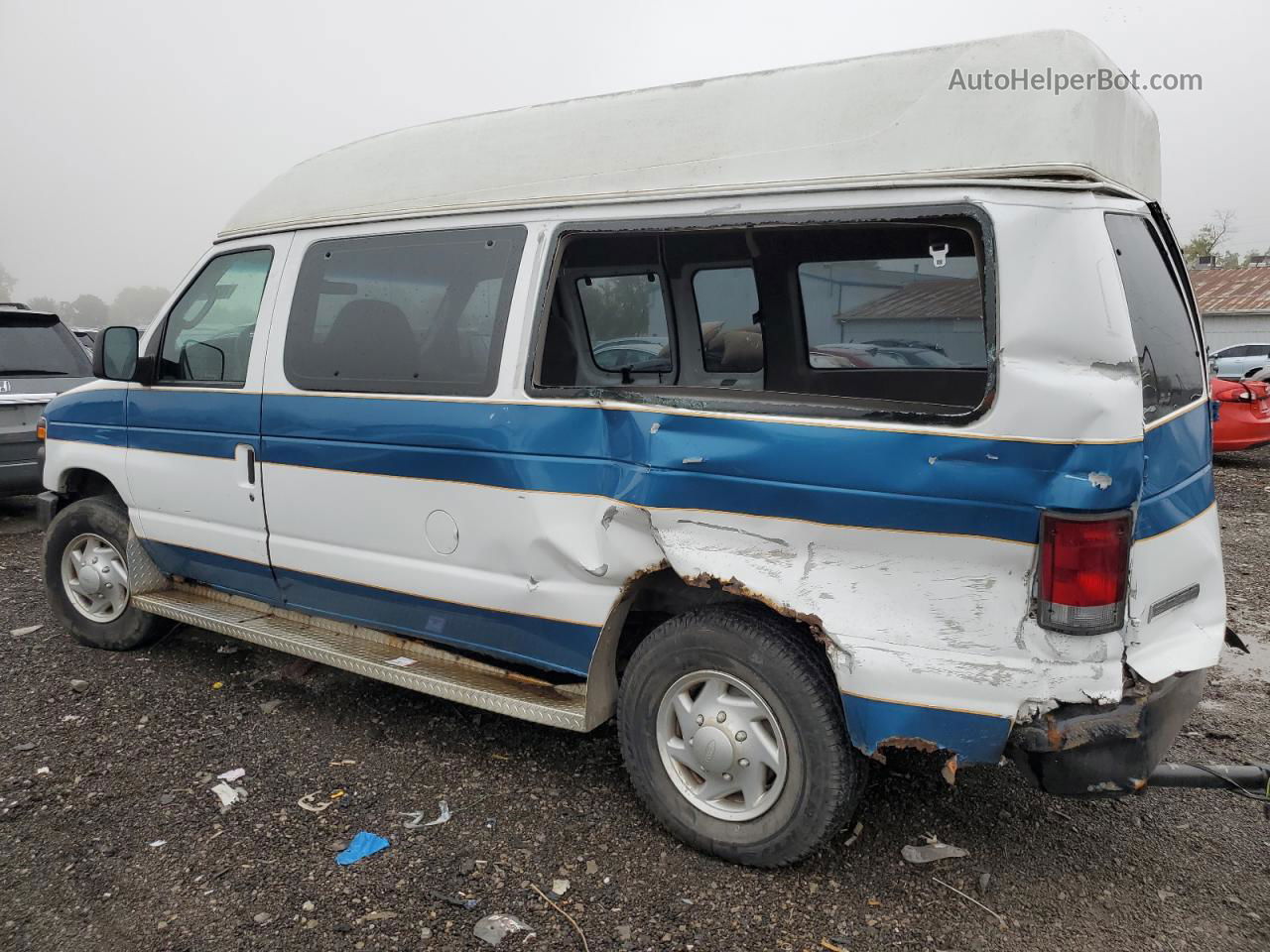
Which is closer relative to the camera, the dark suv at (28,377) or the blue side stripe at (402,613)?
the blue side stripe at (402,613)

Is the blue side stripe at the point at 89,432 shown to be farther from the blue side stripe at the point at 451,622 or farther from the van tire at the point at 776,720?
the van tire at the point at 776,720

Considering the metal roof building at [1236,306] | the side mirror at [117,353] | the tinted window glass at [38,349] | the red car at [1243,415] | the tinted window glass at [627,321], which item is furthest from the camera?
the metal roof building at [1236,306]

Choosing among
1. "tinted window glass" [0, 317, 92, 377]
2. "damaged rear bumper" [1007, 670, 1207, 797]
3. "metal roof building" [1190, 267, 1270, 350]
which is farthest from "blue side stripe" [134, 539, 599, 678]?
"metal roof building" [1190, 267, 1270, 350]

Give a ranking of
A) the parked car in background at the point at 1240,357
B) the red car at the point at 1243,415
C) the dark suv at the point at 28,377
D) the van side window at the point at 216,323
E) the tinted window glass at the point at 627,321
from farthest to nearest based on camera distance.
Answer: the parked car in background at the point at 1240,357 < the red car at the point at 1243,415 < the dark suv at the point at 28,377 < the van side window at the point at 216,323 < the tinted window glass at the point at 627,321

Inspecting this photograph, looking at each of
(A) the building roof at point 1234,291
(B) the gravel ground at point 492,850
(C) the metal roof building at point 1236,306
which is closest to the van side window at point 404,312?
(B) the gravel ground at point 492,850

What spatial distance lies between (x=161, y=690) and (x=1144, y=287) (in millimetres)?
4429

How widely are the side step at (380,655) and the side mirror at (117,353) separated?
112cm

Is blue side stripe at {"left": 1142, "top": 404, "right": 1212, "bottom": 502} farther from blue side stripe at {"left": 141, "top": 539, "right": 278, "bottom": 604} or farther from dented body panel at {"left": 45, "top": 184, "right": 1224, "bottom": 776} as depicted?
blue side stripe at {"left": 141, "top": 539, "right": 278, "bottom": 604}

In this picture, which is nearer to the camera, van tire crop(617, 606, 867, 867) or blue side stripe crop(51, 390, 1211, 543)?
blue side stripe crop(51, 390, 1211, 543)

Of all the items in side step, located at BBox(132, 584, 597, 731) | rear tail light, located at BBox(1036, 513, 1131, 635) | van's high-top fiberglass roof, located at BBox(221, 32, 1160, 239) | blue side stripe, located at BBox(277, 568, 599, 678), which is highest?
van's high-top fiberglass roof, located at BBox(221, 32, 1160, 239)

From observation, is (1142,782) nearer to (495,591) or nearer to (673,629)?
(673,629)

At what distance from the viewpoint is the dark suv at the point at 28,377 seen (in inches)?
289

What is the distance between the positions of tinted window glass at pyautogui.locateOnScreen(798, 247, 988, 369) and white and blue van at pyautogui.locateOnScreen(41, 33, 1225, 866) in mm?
16

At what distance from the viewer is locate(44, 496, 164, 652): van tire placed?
4.75 metres
